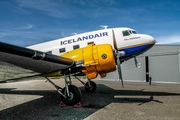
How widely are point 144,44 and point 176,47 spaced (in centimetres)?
1427

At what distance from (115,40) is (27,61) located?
5.84 meters

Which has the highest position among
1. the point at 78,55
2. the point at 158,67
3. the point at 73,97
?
the point at 78,55

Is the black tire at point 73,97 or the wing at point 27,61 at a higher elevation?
the wing at point 27,61

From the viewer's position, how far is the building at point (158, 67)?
867 inches

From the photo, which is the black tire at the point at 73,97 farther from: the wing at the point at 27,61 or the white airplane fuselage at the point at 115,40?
the white airplane fuselage at the point at 115,40

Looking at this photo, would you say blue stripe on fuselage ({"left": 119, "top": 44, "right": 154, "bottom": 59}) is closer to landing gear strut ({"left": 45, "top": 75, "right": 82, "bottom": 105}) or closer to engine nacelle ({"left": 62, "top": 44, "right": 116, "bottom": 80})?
engine nacelle ({"left": 62, "top": 44, "right": 116, "bottom": 80})

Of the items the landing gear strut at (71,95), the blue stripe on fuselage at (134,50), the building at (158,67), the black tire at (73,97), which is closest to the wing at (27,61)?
the landing gear strut at (71,95)

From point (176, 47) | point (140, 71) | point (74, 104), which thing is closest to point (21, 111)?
point (74, 104)

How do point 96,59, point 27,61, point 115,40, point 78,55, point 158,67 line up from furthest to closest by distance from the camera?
point 158,67
point 115,40
point 78,55
point 96,59
point 27,61

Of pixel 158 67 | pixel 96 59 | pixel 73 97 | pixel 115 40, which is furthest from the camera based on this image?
pixel 158 67

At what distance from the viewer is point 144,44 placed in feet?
→ 35.8

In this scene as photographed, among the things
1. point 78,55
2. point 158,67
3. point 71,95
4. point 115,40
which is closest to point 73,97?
point 71,95

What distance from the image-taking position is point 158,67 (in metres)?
23.0

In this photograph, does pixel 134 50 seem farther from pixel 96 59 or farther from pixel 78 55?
pixel 78 55
